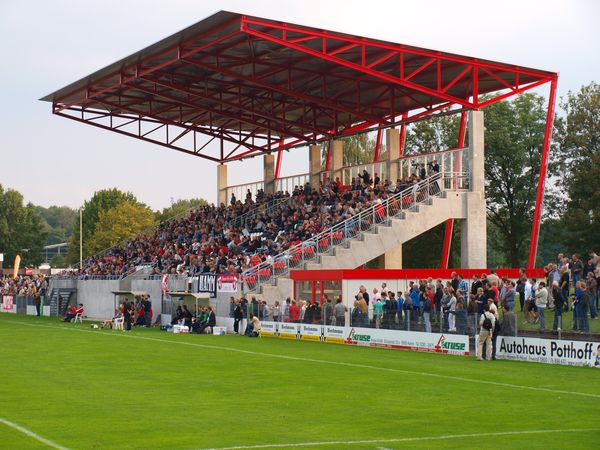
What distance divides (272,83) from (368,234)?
13.3 metres

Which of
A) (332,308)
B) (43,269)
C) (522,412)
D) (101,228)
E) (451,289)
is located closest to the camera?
(522,412)

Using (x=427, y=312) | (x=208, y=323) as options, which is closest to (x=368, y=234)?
(x=208, y=323)

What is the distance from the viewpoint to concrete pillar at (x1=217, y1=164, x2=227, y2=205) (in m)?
72.3

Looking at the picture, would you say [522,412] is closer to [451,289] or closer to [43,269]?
[451,289]

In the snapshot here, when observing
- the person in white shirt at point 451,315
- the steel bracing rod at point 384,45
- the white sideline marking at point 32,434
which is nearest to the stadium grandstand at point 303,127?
the steel bracing rod at point 384,45

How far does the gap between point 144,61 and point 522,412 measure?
1470 inches

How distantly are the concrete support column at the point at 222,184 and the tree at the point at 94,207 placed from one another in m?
63.1

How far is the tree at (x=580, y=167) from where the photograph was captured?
222 ft

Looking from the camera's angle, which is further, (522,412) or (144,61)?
(144,61)

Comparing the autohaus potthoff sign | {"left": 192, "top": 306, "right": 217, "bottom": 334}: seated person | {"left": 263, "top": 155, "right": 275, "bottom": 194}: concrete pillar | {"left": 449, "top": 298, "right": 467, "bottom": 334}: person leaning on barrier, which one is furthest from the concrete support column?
the autohaus potthoff sign

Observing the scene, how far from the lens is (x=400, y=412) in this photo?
1778 cm

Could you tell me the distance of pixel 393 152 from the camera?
56.8 metres

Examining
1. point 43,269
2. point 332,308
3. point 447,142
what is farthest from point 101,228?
point 332,308

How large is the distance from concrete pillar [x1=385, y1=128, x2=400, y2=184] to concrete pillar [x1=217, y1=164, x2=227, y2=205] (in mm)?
18492
